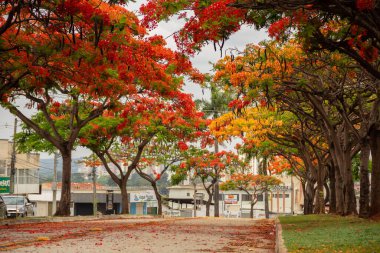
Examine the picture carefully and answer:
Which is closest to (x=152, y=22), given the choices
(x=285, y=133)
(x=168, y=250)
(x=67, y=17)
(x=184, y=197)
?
(x=67, y=17)

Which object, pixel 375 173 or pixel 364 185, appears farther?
pixel 364 185

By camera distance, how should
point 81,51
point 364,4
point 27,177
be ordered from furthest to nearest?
point 27,177 < point 81,51 < point 364,4

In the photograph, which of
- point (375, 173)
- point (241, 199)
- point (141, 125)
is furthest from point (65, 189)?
point (241, 199)

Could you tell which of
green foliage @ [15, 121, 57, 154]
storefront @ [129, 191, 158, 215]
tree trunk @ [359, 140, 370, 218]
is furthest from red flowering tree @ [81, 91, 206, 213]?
storefront @ [129, 191, 158, 215]

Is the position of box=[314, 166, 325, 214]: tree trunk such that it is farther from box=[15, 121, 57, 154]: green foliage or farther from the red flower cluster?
the red flower cluster

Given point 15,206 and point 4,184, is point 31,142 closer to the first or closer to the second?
point 4,184

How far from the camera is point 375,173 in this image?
20.7 meters

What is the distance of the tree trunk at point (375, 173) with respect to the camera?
2048 cm

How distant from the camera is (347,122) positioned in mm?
21641

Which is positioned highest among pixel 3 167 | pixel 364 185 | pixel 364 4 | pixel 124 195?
pixel 364 4

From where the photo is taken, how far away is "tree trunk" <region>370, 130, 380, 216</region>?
2048 cm

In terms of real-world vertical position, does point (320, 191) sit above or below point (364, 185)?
below

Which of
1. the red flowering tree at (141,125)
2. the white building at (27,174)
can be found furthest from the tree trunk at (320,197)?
the white building at (27,174)

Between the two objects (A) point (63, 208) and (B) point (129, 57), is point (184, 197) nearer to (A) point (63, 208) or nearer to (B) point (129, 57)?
(A) point (63, 208)
